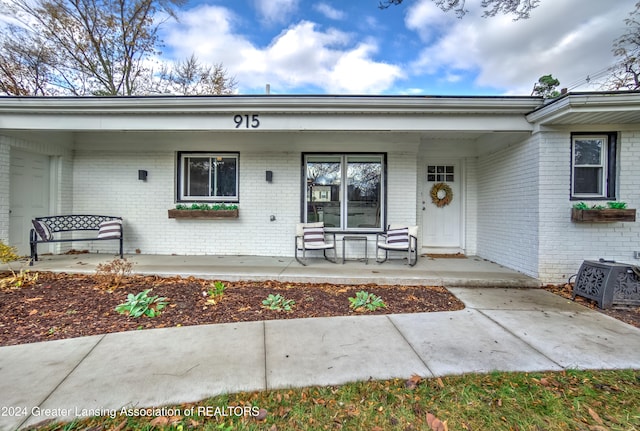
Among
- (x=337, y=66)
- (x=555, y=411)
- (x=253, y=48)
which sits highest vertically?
(x=253, y=48)

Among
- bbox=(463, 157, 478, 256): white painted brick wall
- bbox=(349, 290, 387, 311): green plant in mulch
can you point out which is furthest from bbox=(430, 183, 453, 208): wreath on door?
bbox=(349, 290, 387, 311): green plant in mulch

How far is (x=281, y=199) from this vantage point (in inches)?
253

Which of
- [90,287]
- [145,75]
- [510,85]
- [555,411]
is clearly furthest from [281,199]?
[510,85]

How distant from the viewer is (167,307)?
350cm

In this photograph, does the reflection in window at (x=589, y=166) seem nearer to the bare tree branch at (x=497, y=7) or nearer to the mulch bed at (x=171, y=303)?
the mulch bed at (x=171, y=303)

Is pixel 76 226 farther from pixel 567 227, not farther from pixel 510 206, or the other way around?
pixel 567 227

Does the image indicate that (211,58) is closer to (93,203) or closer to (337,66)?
(337,66)

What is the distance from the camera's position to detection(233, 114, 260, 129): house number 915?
16.4 feet

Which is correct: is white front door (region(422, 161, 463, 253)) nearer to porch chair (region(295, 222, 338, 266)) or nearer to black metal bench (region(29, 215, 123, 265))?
porch chair (region(295, 222, 338, 266))

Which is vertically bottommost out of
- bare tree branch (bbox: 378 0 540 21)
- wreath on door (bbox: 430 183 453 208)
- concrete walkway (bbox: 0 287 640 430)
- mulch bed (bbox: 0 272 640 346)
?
concrete walkway (bbox: 0 287 640 430)

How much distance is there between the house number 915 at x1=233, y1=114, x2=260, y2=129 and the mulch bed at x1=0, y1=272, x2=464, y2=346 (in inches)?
106

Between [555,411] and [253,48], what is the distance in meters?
11.1

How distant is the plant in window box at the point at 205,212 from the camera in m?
6.21

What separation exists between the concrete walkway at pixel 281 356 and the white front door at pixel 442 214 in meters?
3.50
